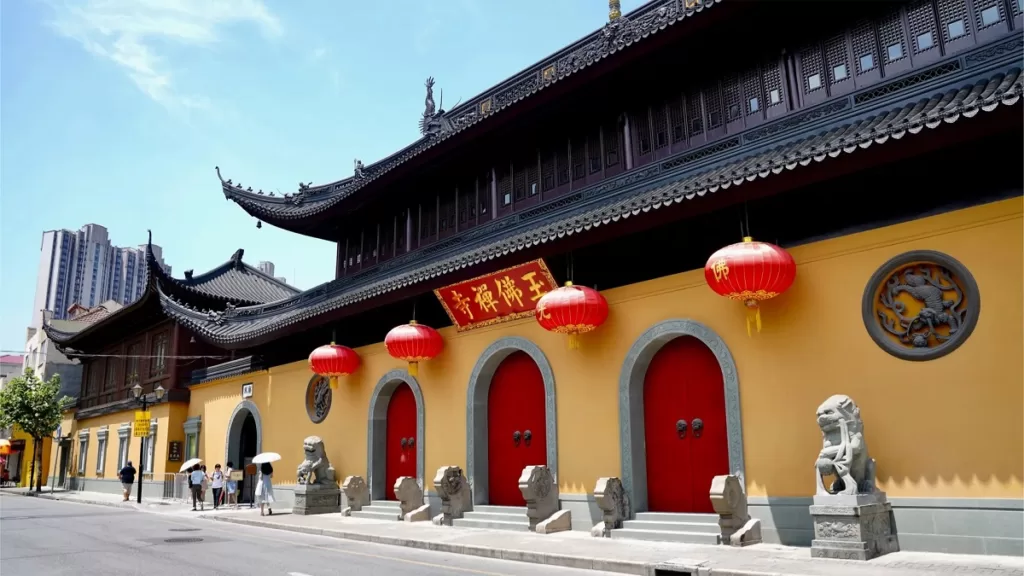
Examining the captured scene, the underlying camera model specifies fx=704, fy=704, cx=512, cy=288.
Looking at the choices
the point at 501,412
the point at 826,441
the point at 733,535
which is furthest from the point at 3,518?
the point at 826,441

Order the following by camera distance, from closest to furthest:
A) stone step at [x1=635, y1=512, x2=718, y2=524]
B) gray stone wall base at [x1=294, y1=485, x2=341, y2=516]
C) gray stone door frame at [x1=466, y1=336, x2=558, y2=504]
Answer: stone step at [x1=635, y1=512, x2=718, y2=524] → gray stone door frame at [x1=466, y1=336, x2=558, y2=504] → gray stone wall base at [x1=294, y1=485, x2=341, y2=516]

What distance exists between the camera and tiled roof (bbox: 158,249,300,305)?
26.6m

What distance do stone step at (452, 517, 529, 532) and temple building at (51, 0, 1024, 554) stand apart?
80 millimetres

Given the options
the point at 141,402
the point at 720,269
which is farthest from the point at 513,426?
the point at 141,402

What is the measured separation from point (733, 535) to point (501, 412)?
498cm

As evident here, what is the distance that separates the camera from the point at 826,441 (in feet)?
24.7

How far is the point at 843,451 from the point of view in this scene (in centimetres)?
729

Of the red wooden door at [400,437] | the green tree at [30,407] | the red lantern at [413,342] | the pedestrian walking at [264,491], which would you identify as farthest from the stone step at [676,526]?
the green tree at [30,407]

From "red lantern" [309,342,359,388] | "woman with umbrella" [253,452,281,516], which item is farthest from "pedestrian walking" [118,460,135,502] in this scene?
"red lantern" [309,342,359,388]

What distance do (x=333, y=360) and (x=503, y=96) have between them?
685 cm

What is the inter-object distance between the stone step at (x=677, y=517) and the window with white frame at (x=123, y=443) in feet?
71.4

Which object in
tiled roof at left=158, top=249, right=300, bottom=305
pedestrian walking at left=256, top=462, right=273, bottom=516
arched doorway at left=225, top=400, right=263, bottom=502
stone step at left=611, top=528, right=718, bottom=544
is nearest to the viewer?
stone step at left=611, top=528, right=718, bottom=544

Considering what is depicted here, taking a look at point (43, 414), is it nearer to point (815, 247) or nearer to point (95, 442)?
point (95, 442)

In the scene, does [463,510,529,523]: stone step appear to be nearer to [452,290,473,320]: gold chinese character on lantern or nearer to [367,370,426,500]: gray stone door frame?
[367,370,426,500]: gray stone door frame
